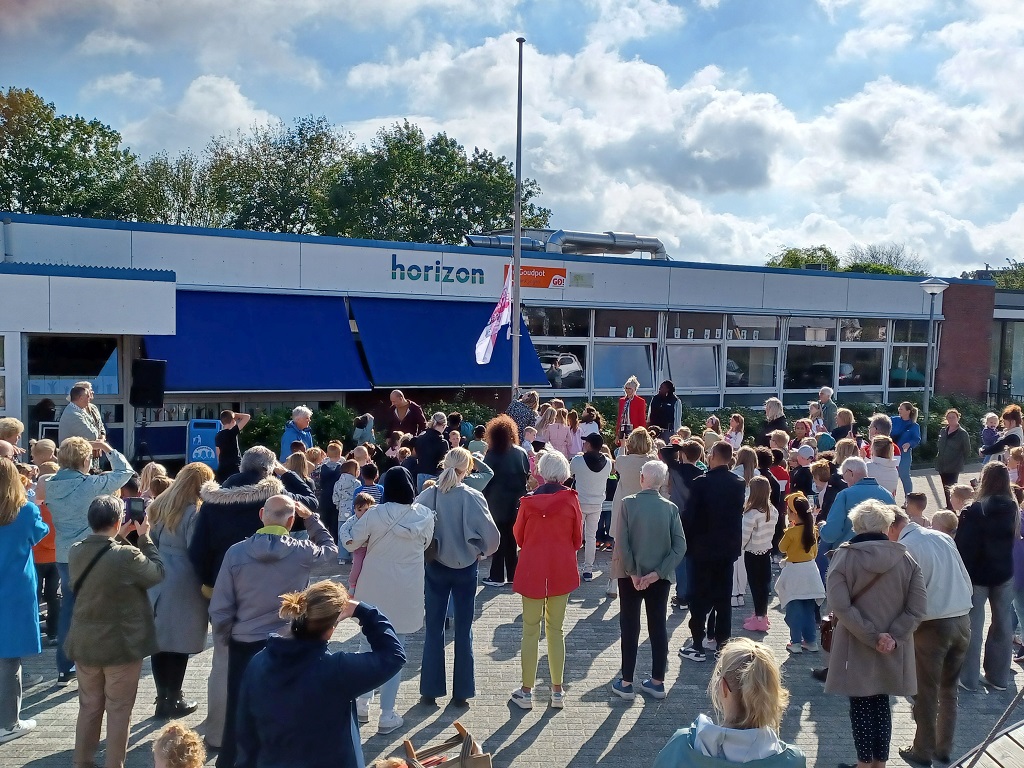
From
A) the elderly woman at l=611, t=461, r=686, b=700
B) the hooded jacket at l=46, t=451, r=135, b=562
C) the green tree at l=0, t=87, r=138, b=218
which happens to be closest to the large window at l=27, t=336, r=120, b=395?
the hooded jacket at l=46, t=451, r=135, b=562

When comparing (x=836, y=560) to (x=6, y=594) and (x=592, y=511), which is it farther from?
(x=6, y=594)

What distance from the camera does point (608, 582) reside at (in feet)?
32.6

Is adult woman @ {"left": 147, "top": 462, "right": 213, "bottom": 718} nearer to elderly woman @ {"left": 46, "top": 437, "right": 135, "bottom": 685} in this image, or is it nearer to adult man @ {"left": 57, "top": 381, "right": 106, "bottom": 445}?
elderly woman @ {"left": 46, "top": 437, "right": 135, "bottom": 685}

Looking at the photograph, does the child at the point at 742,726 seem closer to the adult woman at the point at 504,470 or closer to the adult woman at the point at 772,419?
the adult woman at the point at 504,470

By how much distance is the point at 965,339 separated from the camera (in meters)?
25.4

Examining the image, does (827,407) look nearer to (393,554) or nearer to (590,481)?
(590,481)

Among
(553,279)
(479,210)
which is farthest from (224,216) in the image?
(553,279)

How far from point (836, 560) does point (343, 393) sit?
12.5 m

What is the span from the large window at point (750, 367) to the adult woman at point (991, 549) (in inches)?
Answer: 594

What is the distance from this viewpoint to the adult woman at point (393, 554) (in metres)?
6.00

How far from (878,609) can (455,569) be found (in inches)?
111

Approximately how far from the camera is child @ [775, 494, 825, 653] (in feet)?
25.0

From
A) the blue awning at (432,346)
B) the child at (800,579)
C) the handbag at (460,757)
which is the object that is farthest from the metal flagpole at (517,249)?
the handbag at (460,757)

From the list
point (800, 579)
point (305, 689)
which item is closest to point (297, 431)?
point (800, 579)
